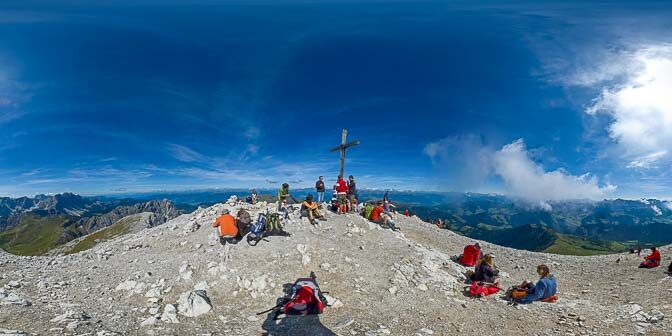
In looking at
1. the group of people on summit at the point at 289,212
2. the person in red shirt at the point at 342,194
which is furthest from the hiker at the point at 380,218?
the person in red shirt at the point at 342,194

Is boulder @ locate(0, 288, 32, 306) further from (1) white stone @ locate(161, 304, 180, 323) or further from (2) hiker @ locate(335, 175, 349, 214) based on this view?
(2) hiker @ locate(335, 175, 349, 214)

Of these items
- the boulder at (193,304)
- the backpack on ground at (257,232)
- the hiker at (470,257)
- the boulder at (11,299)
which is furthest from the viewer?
the hiker at (470,257)

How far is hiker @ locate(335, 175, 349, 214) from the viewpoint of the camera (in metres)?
23.9

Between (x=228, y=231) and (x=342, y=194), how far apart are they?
31.3 ft

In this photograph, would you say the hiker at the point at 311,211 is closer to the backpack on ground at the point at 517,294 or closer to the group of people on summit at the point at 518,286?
the group of people on summit at the point at 518,286

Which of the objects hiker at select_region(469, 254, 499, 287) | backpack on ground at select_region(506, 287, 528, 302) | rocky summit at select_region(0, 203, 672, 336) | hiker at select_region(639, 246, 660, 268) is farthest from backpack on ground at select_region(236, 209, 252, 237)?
hiker at select_region(639, 246, 660, 268)

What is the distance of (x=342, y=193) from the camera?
80.0 ft

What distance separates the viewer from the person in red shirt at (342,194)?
78.4 ft

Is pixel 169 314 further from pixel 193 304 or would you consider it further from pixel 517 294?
pixel 517 294

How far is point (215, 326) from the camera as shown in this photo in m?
11.5

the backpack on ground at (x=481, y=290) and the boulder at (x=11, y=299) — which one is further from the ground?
the boulder at (x=11, y=299)

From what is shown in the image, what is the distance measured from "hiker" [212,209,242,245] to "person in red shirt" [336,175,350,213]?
27.7 feet

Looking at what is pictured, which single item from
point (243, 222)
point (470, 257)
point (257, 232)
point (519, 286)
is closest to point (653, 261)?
point (470, 257)

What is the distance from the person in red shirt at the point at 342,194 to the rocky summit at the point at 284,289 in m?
2.79
